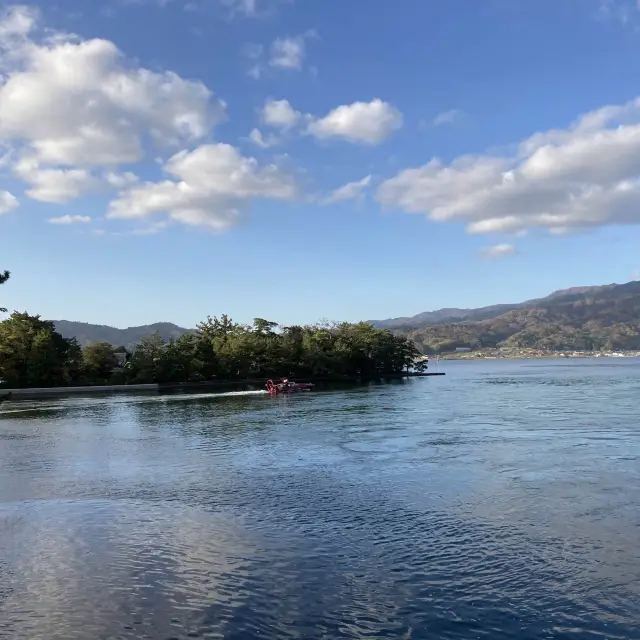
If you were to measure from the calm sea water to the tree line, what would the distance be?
177 ft

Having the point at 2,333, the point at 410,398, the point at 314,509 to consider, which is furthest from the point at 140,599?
the point at 2,333

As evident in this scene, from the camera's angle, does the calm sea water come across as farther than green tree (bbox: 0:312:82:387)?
No

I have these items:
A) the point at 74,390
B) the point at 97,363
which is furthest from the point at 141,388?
the point at 97,363

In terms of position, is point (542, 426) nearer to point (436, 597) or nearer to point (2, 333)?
point (436, 597)

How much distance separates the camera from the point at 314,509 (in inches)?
612

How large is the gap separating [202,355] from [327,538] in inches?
3019

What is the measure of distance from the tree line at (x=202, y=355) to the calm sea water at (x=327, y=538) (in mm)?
53933

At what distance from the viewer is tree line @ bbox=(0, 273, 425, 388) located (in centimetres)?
7706

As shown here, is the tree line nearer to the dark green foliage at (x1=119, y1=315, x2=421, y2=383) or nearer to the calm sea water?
the dark green foliage at (x1=119, y1=315, x2=421, y2=383)

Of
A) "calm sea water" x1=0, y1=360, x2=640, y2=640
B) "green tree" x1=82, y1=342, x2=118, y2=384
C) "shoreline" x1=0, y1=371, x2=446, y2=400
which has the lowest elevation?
"calm sea water" x1=0, y1=360, x2=640, y2=640

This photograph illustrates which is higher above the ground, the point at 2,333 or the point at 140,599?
the point at 2,333

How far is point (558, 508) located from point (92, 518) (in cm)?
1170

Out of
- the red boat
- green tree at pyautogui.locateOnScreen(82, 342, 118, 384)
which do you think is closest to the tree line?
green tree at pyautogui.locateOnScreen(82, 342, 118, 384)

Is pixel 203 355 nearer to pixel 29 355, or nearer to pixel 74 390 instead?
pixel 74 390
